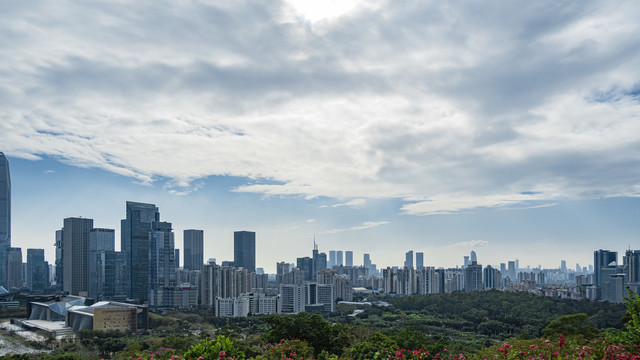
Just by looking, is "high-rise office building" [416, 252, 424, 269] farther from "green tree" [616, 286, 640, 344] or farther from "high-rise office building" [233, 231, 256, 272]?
"green tree" [616, 286, 640, 344]

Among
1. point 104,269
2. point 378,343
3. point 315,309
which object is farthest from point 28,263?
point 378,343

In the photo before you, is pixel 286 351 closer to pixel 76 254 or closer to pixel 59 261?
pixel 76 254

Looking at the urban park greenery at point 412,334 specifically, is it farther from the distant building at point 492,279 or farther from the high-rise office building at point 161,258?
the distant building at point 492,279

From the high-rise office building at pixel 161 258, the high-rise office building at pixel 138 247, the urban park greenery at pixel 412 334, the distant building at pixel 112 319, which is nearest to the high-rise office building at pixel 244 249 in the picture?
the high-rise office building at pixel 138 247

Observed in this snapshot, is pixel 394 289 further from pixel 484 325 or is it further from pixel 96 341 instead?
pixel 96 341

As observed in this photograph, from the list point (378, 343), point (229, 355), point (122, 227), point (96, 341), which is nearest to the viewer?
point (229, 355)
